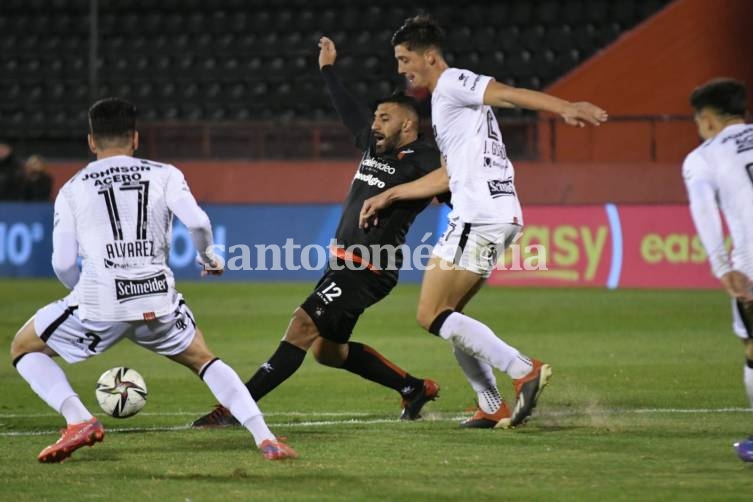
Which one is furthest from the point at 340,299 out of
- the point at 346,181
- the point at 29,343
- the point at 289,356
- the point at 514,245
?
the point at 346,181

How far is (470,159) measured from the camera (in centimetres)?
770

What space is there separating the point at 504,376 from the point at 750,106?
43.2 feet

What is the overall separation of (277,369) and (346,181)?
15090 millimetres

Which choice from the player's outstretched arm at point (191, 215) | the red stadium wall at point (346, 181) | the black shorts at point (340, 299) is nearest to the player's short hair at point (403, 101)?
the black shorts at point (340, 299)

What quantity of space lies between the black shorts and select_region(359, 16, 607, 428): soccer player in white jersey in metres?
0.40

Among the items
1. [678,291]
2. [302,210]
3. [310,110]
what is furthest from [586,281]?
[310,110]

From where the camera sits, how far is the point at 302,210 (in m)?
21.3

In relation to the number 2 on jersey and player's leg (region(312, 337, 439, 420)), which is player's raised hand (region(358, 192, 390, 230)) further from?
the number 2 on jersey

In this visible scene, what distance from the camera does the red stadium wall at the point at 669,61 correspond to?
2283cm

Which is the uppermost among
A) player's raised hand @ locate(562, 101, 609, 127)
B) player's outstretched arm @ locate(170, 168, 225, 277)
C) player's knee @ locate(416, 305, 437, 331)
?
player's raised hand @ locate(562, 101, 609, 127)

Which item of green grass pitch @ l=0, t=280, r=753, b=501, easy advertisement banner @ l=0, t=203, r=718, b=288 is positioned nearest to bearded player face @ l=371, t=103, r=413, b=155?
green grass pitch @ l=0, t=280, r=753, b=501

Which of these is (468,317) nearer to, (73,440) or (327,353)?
(327,353)

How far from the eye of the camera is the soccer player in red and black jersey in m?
8.05

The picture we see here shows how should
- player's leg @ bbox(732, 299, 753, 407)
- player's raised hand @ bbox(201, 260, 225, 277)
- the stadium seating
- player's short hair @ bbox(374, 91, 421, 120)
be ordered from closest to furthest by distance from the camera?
player's leg @ bbox(732, 299, 753, 407) → player's raised hand @ bbox(201, 260, 225, 277) → player's short hair @ bbox(374, 91, 421, 120) → the stadium seating
